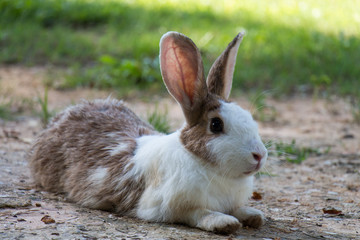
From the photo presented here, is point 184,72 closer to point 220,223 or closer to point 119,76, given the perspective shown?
point 220,223

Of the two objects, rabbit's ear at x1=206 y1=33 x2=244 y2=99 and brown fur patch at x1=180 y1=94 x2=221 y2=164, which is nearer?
brown fur patch at x1=180 y1=94 x2=221 y2=164

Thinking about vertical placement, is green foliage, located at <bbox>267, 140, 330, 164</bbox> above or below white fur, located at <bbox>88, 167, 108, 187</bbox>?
above

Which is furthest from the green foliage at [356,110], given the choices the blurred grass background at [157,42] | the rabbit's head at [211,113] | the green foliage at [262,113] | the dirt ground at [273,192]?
the rabbit's head at [211,113]

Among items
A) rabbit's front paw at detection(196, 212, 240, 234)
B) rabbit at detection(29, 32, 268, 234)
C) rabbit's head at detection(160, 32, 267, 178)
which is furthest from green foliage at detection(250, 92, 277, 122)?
rabbit's front paw at detection(196, 212, 240, 234)

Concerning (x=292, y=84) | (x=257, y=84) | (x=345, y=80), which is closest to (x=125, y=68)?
(x=257, y=84)

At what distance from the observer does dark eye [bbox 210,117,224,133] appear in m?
3.15

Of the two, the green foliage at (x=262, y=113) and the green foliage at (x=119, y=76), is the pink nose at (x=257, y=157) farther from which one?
the green foliage at (x=119, y=76)

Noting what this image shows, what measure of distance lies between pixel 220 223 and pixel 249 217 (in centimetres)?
30

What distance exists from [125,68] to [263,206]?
4.46 m

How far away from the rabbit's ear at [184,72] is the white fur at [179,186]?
20 cm

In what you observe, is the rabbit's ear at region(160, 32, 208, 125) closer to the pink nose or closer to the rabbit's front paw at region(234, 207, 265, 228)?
the pink nose

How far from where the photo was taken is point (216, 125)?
124 inches

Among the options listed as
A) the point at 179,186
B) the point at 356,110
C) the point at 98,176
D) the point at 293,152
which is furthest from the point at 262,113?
the point at 179,186

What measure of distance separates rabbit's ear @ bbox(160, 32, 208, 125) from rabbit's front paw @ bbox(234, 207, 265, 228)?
1.93 feet
